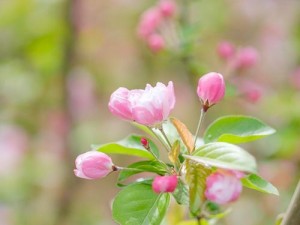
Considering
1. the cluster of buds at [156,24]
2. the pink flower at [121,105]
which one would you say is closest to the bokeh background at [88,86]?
the cluster of buds at [156,24]

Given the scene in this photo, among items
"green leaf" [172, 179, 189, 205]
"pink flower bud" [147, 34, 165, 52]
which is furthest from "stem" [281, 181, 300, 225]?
"pink flower bud" [147, 34, 165, 52]

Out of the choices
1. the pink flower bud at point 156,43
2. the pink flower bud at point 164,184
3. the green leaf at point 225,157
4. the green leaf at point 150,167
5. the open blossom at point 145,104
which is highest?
the pink flower bud at point 156,43

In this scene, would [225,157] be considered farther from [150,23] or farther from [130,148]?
[150,23]

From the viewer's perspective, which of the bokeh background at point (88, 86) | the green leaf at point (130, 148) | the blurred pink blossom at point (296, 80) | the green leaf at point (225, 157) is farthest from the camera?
the bokeh background at point (88, 86)

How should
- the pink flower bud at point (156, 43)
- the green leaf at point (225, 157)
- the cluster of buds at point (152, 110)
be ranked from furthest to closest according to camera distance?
the pink flower bud at point (156, 43)
the cluster of buds at point (152, 110)
the green leaf at point (225, 157)

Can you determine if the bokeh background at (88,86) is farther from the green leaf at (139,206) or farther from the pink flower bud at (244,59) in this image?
the green leaf at (139,206)

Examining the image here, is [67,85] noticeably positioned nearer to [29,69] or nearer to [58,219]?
[29,69]

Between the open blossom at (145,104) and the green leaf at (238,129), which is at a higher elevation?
the open blossom at (145,104)

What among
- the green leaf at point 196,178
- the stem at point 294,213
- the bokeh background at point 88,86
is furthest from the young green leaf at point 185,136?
the bokeh background at point 88,86

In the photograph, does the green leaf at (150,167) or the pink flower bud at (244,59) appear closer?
the green leaf at (150,167)
